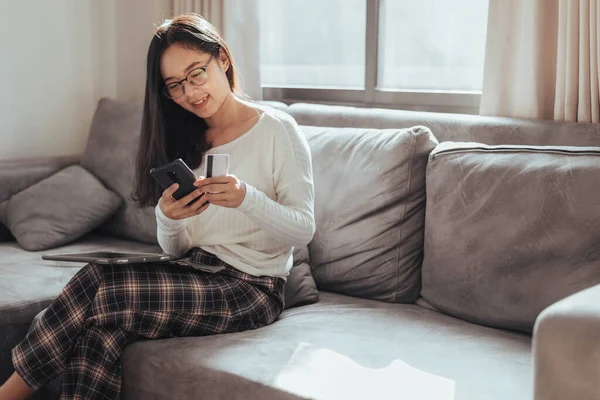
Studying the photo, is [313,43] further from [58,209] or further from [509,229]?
[509,229]

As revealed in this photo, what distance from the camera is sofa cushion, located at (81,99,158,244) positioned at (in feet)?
9.14

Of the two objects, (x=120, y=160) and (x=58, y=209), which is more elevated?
(x=120, y=160)

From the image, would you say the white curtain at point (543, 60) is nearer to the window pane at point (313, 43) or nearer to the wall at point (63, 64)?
the window pane at point (313, 43)

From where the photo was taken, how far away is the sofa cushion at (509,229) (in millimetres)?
1747

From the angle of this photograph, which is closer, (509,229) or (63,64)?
(509,229)

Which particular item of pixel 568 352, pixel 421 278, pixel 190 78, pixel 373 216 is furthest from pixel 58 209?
pixel 568 352

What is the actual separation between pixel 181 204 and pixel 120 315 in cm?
29

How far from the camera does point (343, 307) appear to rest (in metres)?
2.07

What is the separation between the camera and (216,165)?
→ 177 centimetres

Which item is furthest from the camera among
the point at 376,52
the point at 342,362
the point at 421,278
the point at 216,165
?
the point at 376,52

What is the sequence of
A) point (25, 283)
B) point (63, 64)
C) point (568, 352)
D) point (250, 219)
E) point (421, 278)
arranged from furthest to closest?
point (63, 64) < point (25, 283) < point (421, 278) < point (250, 219) < point (568, 352)

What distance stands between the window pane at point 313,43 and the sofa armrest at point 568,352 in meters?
1.88

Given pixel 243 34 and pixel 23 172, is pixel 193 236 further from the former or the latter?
pixel 243 34

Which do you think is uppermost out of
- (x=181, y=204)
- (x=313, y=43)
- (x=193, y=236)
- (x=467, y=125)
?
(x=313, y=43)
